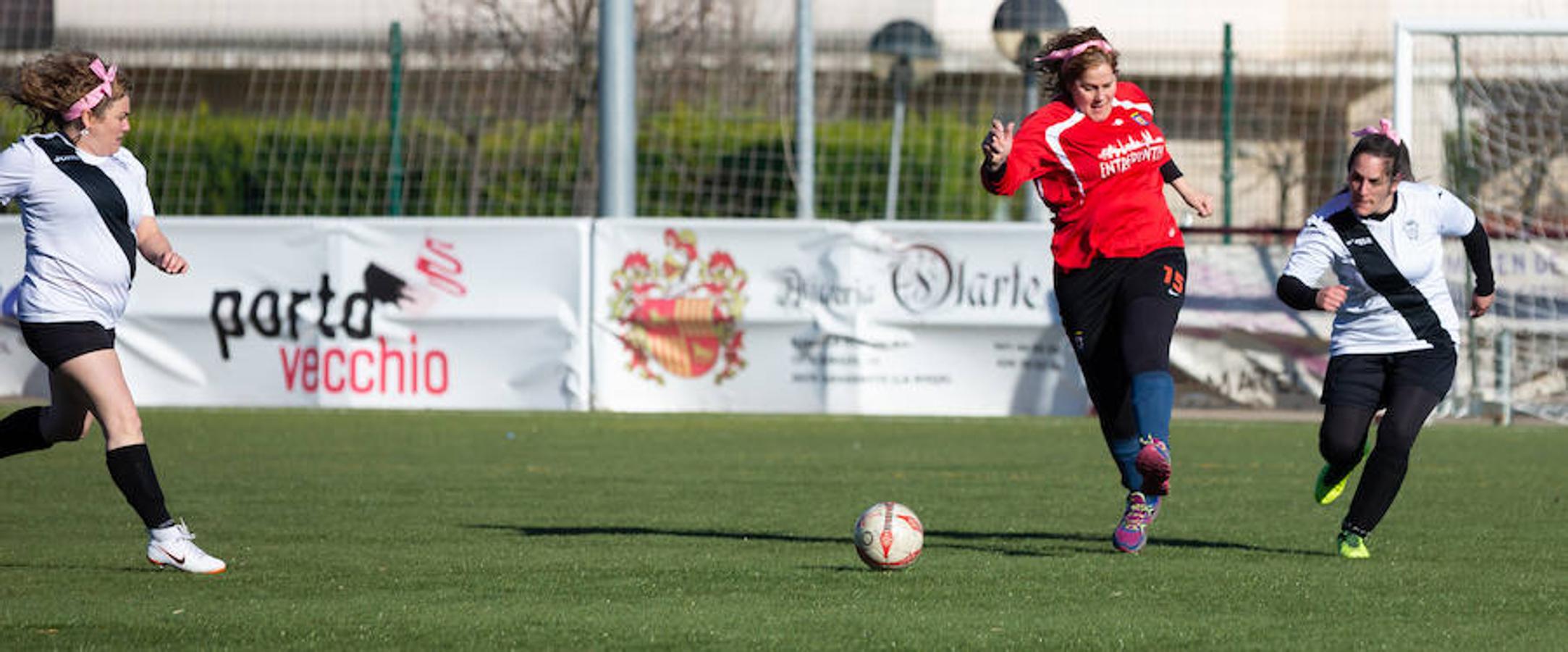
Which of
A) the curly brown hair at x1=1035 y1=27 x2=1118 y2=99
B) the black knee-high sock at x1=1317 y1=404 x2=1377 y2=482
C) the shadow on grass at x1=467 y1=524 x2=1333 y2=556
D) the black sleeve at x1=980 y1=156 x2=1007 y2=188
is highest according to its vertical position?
the curly brown hair at x1=1035 y1=27 x2=1118 y2=99

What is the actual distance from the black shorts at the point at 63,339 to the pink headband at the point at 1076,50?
332cm

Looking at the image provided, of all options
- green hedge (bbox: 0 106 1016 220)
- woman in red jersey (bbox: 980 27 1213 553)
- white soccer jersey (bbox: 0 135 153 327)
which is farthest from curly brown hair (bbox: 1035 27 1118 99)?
green hedge (bbox: 0 106 1016 220)

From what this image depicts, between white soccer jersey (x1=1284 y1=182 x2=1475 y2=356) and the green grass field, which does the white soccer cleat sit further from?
white soccer jersey (x1=1284 y1=182 x2=1475 y2=356)

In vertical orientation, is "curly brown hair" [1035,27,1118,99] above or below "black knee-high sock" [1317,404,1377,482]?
above

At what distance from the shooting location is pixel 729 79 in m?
20.5

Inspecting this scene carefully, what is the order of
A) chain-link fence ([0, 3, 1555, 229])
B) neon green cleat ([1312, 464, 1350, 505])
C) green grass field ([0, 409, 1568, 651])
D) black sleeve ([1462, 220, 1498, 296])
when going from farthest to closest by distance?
chain-link fence ([0, 3, 1555, 229]) < neon green cleat ([1312, 464, 1350, 505]) < black sleeve ([1462, 220, 1498, 296]) < green grass field ([0, 409, 1568, 651])

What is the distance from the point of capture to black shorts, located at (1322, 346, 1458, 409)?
7.71 meters

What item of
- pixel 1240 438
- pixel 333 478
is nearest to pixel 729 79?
pixel 1240 438

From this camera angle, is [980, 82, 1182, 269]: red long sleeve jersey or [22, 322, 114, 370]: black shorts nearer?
[22, 322, 114, 370]: black shorts

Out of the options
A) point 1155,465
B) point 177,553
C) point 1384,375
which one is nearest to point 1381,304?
point 1384,375

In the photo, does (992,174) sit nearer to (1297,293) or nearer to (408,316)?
(1297,293)

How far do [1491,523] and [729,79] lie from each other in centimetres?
1257

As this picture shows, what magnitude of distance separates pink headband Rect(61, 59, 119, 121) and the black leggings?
4277 millimetres

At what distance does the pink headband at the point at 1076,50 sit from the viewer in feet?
25.1
